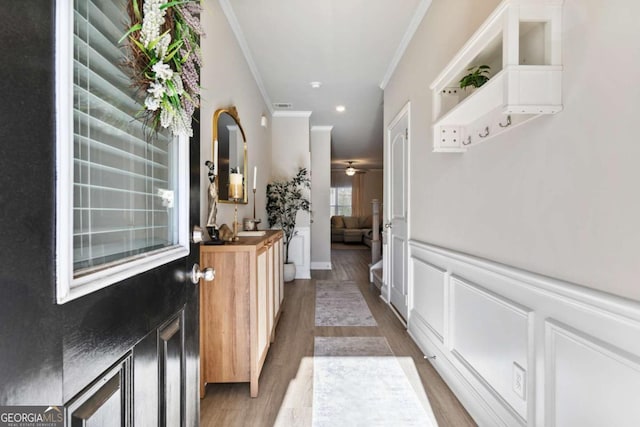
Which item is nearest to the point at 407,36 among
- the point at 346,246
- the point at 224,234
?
the point at 224,234

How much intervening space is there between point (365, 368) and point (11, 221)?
83.5 inches

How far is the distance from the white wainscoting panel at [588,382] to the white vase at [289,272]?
371 cm

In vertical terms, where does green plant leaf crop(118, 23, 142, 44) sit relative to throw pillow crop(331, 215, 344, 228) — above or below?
above

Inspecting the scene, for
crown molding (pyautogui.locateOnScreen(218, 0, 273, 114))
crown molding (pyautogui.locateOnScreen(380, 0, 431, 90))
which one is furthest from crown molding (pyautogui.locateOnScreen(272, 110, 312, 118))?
crown molding (pyautogui.locateOnScreen(380, 0, 431, 90))

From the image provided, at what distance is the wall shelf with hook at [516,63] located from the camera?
1106 mm

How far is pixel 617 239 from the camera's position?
2.99 feet

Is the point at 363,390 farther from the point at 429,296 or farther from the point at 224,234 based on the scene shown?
the point at 224,234

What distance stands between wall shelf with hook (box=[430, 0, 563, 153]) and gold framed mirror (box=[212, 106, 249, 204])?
1.49m

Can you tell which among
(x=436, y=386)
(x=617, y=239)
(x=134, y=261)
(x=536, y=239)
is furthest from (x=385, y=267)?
(x=134, y=261)

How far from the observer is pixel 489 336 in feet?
5.02

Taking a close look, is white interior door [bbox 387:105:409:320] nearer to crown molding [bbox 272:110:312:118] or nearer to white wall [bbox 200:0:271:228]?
white wall [bbox 200:0:271:228]

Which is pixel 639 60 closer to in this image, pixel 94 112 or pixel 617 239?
pixel 617 239

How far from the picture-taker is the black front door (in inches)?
16.4

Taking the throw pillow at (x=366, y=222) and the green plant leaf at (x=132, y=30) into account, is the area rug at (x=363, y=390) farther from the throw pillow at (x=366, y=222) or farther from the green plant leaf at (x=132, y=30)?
the throw pillow at (x=366, y=222)
